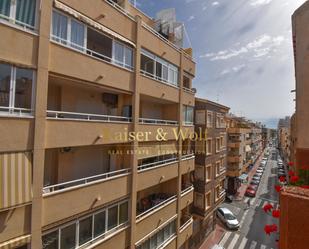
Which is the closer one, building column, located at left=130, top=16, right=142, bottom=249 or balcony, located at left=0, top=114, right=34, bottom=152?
balcony, located at left=0, top=114, right=34, bottom=152

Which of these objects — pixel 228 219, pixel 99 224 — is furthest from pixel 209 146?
pixel 99 224

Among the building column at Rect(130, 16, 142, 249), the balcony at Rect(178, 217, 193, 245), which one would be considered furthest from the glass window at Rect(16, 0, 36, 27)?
the balcony at Rect(178, 217, 193, 245)

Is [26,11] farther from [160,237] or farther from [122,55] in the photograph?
[160,237]

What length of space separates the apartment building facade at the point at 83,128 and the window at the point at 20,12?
3cm

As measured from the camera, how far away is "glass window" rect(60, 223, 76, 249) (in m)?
8.59

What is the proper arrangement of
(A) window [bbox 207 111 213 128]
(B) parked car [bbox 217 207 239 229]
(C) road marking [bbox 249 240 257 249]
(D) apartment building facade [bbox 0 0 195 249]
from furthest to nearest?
(B) parked car [bbox 217 207 239 229]
(C) road marking [bbox 249 240 257 249]
(A) window [bbox 207 111 213 128]
(D) apartment building facade [bbox 0 0 195 249]

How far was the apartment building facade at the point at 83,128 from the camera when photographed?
6918 millimetres

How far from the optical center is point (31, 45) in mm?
7285

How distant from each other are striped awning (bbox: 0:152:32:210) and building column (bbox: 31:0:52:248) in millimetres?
232

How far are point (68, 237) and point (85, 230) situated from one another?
844 mm

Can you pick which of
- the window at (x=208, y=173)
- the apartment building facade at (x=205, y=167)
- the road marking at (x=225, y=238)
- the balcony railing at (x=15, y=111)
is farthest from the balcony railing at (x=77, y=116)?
the road marking at (x=225, y=238)

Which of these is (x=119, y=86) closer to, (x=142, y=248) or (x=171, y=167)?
(x=171, y=167)

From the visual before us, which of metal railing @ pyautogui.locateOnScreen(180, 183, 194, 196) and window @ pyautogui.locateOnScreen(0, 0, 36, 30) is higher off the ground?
window @ pyautogui.locateOnScreen(0, 0, 36, 30)

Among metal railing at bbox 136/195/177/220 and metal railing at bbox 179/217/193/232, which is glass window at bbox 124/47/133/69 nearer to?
metal railing at bbox 136/195/177/220
